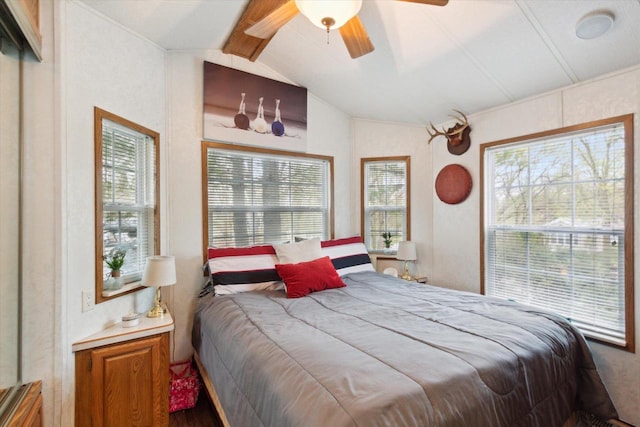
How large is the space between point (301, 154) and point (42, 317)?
2.51 metres

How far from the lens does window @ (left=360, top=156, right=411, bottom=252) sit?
3740 millimetres

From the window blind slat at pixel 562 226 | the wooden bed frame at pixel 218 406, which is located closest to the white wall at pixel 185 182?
the wooden bed frame at pixel 218 406

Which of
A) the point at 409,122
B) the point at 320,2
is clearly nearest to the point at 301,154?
the point at 409,122

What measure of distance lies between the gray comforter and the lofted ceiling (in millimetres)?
1828

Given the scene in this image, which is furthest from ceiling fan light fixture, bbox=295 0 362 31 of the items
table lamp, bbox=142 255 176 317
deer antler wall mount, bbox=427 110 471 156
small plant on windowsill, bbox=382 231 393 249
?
small plant on windowsill, bbox=382 231 393 249

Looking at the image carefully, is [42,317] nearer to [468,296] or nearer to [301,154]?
[301,154]

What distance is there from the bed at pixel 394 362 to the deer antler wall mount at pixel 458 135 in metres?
1.71

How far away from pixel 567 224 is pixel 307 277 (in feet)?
7.31

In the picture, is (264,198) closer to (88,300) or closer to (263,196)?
(263,196)

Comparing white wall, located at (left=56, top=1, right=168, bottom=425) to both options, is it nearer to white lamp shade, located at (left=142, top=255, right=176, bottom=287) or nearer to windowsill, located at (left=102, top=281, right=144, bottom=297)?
windowsill, located at (left=102, top=281, right=144, bottom=297)

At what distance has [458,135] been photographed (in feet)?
10.5

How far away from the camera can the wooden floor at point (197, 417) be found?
84.6 inches

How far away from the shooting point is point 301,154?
133 inches

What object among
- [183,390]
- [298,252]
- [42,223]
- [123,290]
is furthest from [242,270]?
[42,223]
